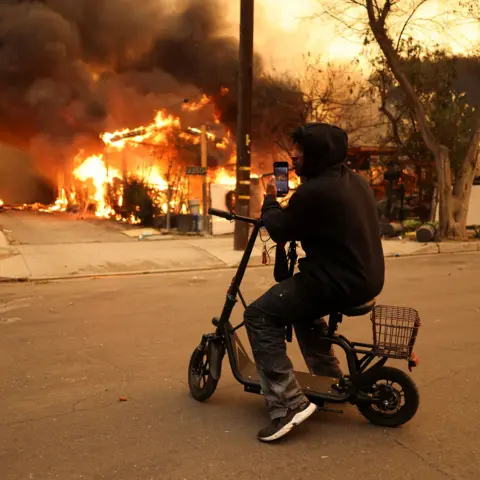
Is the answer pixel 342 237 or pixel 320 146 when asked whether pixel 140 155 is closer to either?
pixel 320 146

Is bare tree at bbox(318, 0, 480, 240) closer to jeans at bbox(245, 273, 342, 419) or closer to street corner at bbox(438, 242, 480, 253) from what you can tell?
street corner at bbox(438, 242, 480, 253)

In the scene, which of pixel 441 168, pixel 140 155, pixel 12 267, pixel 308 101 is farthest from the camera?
pixel 308 101

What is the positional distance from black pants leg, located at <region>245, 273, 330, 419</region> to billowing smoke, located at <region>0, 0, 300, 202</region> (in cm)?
2072

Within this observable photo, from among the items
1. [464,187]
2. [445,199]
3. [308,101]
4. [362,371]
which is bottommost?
[362,371]

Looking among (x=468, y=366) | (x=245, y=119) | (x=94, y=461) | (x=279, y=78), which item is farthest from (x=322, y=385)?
(x=279, y=78)

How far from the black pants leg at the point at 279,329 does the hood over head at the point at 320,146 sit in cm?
64

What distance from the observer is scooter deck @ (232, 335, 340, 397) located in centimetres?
348

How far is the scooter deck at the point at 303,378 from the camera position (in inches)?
137

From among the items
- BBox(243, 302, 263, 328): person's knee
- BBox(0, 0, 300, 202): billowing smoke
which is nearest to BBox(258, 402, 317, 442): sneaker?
BBox(243, 302, 263, 328): person's knee

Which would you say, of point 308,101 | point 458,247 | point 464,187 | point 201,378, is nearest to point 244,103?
point 458,247

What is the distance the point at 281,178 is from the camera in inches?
130

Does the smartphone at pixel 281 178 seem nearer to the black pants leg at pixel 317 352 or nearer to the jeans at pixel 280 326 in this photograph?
the jeans at pixel 280 326

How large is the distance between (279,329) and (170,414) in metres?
0.98

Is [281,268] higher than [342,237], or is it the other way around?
[342,237]
